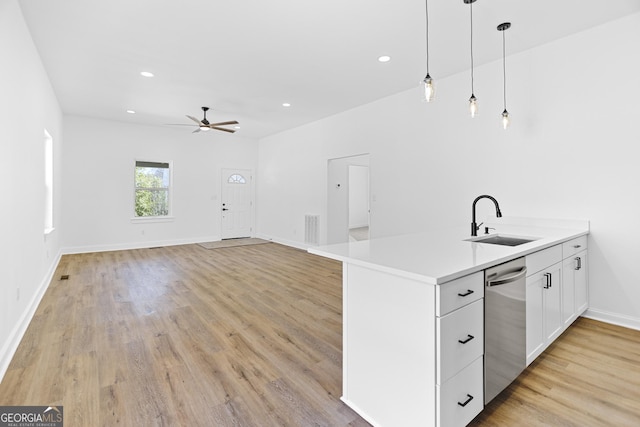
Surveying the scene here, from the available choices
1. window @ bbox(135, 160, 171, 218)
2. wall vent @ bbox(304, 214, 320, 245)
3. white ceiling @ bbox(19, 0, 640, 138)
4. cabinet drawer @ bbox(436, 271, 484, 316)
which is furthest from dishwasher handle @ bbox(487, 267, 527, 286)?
window @ bbox(135, 160, 171, 218)

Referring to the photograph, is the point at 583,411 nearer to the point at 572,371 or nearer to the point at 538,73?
the point at 572,371

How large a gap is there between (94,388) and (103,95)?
16.2 ft

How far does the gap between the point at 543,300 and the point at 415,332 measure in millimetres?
1420

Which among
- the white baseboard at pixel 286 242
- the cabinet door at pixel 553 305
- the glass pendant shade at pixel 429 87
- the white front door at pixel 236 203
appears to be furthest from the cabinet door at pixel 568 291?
the white front door at pixel 236 203

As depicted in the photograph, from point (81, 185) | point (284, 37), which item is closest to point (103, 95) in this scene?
point (81, 185)

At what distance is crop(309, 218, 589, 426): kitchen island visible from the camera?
1362mm

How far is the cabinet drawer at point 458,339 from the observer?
4.42ft

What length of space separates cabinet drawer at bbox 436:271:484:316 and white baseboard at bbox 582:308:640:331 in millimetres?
2479

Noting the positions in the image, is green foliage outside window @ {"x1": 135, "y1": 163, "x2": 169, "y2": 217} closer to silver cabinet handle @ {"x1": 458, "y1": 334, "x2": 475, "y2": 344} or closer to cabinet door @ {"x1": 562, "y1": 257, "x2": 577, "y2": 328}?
silver cabinet handle @ {"x1": 458, "y1": 334, "x2": 475, "y2": 344}

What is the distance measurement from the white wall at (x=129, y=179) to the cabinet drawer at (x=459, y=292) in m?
7.60

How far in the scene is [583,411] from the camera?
5.71ft

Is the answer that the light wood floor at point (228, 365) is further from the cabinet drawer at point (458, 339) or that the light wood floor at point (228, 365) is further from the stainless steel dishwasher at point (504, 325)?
the cabinet drawer at point (458, 339)

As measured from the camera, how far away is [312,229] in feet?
22.5

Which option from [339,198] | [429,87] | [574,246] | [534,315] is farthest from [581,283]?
[339,198]
